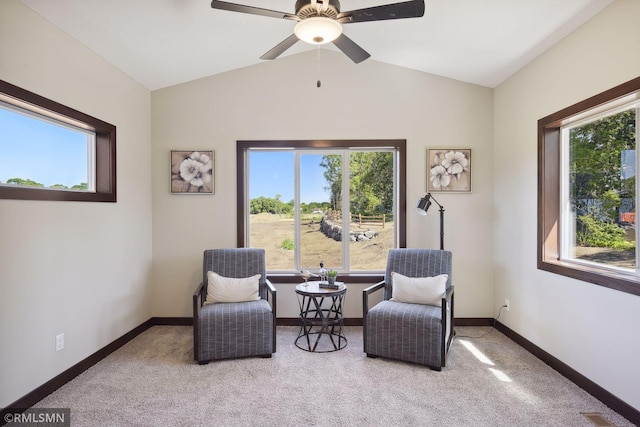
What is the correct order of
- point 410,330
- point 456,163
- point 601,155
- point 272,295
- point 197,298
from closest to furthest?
point 601,155 → point 410,330 → point 197,298 → point 272,295 → point 456,163

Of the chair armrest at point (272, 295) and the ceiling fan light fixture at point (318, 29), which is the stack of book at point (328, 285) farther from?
the ceiling fan light fixture at point (318, 29)

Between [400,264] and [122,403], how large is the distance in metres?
2.65

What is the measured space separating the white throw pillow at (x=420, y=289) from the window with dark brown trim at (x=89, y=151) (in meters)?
2.93

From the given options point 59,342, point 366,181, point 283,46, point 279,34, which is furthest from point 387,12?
point 59,342

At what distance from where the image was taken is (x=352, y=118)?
12.9 ft

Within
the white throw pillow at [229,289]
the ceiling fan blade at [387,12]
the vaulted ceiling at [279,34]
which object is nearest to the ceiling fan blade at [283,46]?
the ceiling fan blade at [387,12]

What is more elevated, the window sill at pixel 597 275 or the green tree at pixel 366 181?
the green tree at pixel 366 181

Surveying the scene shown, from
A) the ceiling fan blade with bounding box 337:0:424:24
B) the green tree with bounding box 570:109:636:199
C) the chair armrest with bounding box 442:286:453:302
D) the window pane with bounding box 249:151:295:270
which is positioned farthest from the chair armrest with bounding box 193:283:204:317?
the green tree with bounding box 570:109:636:199

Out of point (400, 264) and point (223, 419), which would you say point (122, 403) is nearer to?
point (223, 419)

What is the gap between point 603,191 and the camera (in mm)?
2562

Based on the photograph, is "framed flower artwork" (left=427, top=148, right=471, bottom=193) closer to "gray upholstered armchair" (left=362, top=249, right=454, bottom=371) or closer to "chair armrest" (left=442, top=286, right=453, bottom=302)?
"gray upholstered armchair" (left=362, top=249, right=454, bottom=371)

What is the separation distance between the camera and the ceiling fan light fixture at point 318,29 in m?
1.92

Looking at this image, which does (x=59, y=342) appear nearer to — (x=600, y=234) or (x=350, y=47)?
(x=350, y=47)

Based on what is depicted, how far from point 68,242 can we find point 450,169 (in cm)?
379
